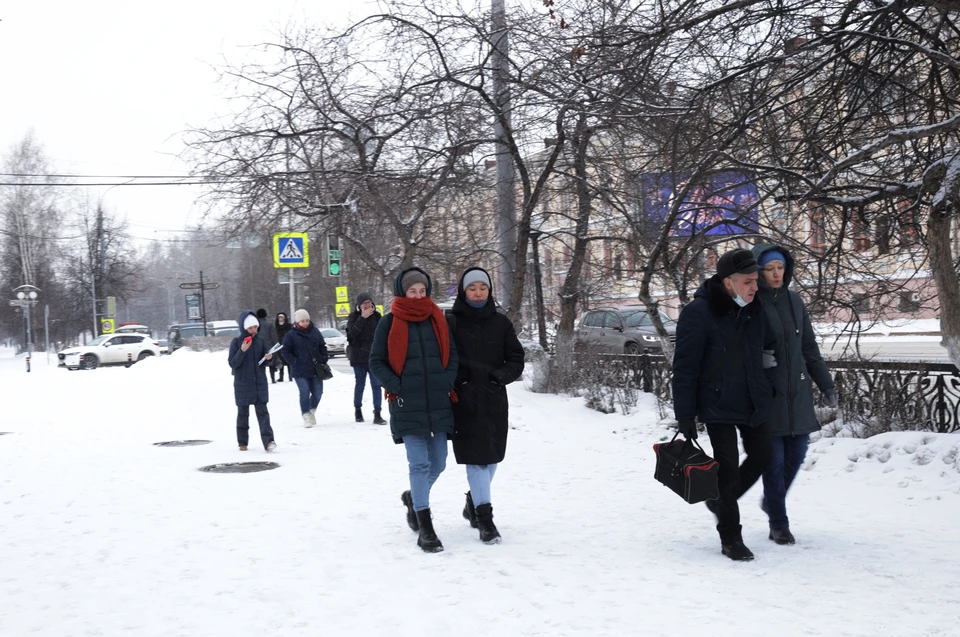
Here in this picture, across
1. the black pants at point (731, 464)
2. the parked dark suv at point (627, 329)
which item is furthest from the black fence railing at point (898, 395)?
the parked dark suv at point (627, 329)

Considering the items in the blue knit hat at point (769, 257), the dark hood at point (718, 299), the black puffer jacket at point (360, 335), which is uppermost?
the blue knit hat at point (769, 257)

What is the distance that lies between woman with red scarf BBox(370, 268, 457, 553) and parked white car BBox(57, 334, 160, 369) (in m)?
41.6

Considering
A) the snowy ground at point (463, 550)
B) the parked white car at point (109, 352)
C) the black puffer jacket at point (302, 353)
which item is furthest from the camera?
the parked white car at point (109, 352)

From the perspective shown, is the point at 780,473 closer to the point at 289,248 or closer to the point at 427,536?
the point at 427,536

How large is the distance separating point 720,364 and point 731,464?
23.6 inches

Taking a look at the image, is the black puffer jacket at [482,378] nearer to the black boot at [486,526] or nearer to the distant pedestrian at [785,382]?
the black boot at [486,526]

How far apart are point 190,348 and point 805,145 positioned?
4202 centimetres

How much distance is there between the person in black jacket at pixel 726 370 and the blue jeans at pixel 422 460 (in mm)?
1638

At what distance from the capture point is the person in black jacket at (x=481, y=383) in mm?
6453

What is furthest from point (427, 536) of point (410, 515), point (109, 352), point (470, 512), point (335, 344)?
point (109, 352)

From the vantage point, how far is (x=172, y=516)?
7676 millimetres

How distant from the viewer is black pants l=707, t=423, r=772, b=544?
582 cm

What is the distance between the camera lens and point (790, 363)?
607cm

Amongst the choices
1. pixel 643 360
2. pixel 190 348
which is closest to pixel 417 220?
pixel 643 360
